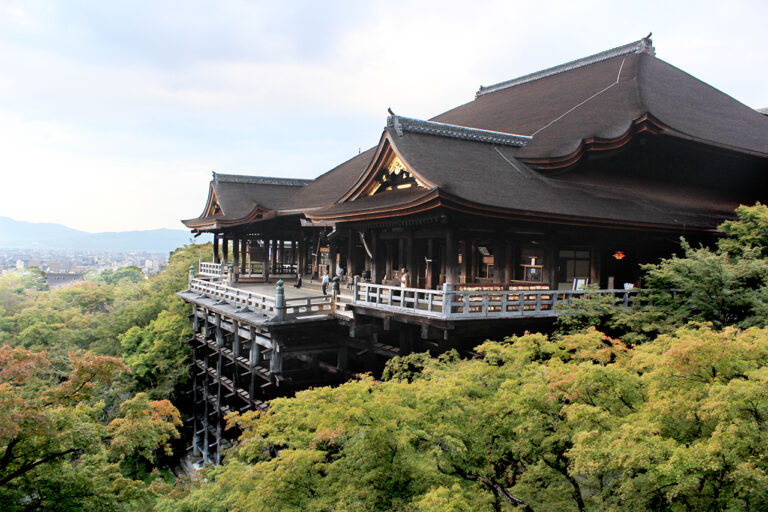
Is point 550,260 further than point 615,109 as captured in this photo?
No

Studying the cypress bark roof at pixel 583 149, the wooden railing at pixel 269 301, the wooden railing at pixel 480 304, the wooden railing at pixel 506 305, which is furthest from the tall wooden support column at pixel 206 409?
the wooden railing at pixel 506 305

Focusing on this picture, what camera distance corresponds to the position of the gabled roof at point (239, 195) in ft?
104

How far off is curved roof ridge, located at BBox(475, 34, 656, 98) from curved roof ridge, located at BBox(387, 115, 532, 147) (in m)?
9.05

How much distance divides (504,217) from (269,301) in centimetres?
907

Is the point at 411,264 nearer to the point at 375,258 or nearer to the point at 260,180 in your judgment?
the point at 375,258

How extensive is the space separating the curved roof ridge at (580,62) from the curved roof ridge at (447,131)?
9048 millimetres

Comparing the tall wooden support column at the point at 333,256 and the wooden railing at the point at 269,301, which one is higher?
the tall wooden support column at the point at 333,256

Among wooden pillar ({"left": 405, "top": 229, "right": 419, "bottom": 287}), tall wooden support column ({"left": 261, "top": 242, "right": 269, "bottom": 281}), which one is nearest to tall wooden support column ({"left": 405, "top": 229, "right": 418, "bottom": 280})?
wooden pillar ({"left": 405, "top": 229, "right": 419, "bottom": 287})

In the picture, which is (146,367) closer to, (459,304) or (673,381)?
(459,304)

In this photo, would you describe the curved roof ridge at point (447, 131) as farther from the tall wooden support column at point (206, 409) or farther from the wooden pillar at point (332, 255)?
the tall wooden support column at point (206, 409)

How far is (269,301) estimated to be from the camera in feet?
62.2

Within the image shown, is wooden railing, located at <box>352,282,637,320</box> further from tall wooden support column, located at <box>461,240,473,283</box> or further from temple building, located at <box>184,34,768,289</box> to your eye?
tall wooden support column, located at <box>461,240,473,283</box>

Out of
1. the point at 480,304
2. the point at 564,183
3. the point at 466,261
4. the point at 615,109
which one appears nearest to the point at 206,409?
the point at 466,261

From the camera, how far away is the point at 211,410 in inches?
1046
